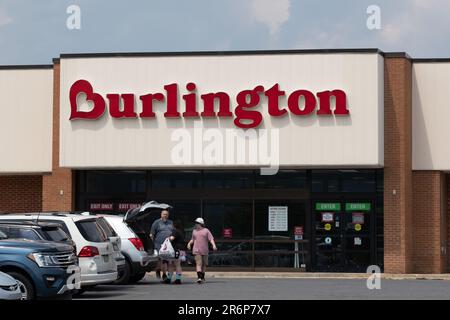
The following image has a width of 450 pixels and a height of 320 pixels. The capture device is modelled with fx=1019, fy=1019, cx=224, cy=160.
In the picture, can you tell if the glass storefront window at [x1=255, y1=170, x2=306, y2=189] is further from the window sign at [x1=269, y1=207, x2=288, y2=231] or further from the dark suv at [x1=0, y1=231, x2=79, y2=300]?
the dark suv at [x1=0, y1=231, x2=79, y2=300]

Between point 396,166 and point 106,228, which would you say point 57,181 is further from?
point 106,228

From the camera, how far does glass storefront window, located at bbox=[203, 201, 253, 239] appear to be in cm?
3288

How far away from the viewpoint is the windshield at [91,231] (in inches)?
811

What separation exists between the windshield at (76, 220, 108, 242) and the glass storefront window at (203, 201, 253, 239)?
39.2 ft

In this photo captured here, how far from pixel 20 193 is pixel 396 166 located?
1321cm

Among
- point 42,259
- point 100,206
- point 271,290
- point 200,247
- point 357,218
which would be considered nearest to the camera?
point 42,259

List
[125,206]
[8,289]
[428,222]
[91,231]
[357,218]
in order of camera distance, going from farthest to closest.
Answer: [125,206] < [428,222] < [357,218] < [91,231] < [8,289]

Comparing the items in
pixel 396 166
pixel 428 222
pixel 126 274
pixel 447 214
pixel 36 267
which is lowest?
pixel 126 274

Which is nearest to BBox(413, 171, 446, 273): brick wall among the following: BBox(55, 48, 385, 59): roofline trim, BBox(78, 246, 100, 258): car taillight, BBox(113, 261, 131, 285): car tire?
BBox(55, 48, 385, 59): roofline trim

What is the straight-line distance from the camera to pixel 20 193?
35.9 meters

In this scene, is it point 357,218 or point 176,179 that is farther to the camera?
point 176,179

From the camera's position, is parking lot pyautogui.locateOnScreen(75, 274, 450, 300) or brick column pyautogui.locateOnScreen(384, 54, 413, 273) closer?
parking lot pyautogui.locateOnScreen(75, 274, 450, 300)

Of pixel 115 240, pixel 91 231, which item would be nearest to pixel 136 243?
pixel 115 240
